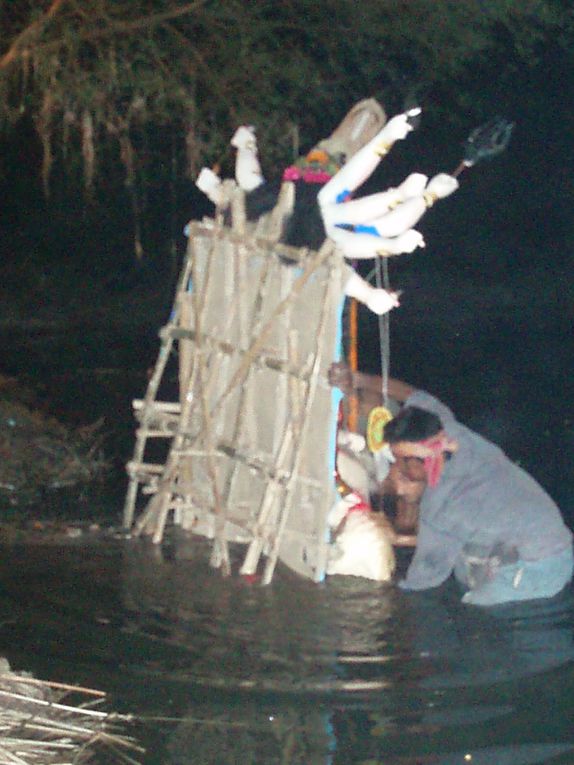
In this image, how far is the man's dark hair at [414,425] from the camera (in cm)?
749

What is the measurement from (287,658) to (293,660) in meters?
0.04

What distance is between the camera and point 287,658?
6945mm

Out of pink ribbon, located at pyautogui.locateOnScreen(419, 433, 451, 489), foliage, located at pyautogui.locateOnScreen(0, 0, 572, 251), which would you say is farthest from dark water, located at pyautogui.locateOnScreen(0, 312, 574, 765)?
foliage, located at pyautogui.locateOnScreen(0, 0, 572, 251)

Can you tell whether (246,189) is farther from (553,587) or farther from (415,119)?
(553,587)

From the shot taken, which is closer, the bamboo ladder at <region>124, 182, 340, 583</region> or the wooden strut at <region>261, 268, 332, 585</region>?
the wooden strut at <region>261, 268, 332, 585</region>

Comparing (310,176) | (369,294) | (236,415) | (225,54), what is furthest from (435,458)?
(225,54)

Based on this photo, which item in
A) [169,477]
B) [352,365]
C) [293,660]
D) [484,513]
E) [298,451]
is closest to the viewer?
[293,660]

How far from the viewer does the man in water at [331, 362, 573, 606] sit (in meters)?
7.47

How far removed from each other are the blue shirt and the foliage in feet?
13.2

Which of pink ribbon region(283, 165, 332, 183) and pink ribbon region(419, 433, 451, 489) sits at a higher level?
pink ribbon region(283, 165, 332, 183)

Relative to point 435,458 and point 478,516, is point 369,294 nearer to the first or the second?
point 435,458

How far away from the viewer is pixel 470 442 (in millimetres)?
7594

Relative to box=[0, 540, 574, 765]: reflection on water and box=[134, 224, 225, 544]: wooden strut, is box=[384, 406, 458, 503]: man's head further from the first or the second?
box=[134, 224, 225, 544]: wooden strut

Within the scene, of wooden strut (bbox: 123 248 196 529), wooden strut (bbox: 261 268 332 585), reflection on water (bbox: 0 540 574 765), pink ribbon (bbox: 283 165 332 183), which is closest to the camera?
reflection on water (bbox: 0 540 574 765)
